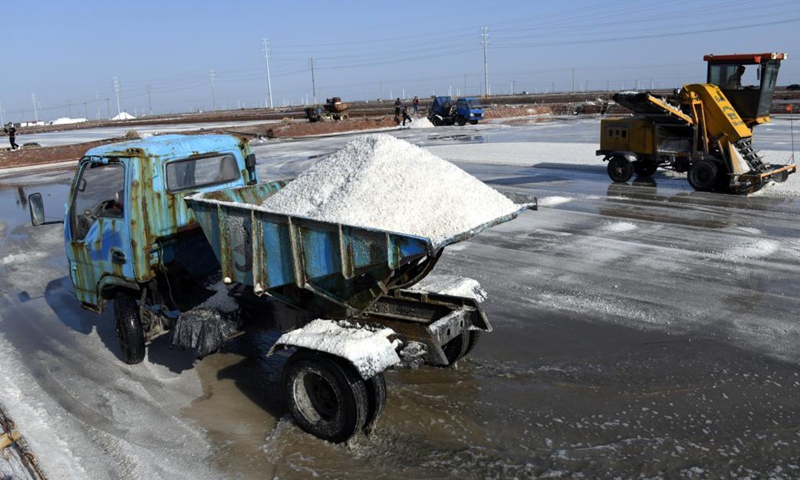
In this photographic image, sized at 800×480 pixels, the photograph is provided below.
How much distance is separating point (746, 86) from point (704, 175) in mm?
2392

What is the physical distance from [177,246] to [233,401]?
164 cm

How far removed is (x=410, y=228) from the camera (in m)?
4.54

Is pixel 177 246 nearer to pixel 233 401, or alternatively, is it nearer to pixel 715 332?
pixel 233 401

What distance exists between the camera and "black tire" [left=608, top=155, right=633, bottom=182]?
16.2 metres

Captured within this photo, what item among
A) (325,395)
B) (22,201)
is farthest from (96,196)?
(22,201)

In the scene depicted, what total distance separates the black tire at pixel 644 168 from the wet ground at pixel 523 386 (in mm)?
6884

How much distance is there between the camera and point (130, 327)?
20.5 ft

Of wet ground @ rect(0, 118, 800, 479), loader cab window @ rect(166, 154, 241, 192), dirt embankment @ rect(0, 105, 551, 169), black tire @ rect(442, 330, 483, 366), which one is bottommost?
wet ground @ rect(0, 118, 800, 479)

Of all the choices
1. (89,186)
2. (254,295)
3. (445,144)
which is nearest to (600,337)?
(254,295)

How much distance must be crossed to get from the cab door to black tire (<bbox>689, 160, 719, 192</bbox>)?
1283cm

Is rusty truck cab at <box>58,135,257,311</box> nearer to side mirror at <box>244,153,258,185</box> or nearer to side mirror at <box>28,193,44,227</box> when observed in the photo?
side mirror at <box>244,153,258,185</box>


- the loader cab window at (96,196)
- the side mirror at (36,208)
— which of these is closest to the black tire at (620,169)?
the loader cab window at (96,196)

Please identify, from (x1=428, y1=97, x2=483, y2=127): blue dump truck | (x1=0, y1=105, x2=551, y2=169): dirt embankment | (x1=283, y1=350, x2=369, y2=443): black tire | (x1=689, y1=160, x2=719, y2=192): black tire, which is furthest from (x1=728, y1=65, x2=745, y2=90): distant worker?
(x1=428, y1=97, x2=483, y2=127): blue dump truck

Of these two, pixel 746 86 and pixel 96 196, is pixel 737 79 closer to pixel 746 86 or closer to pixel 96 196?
pixel 746 86
